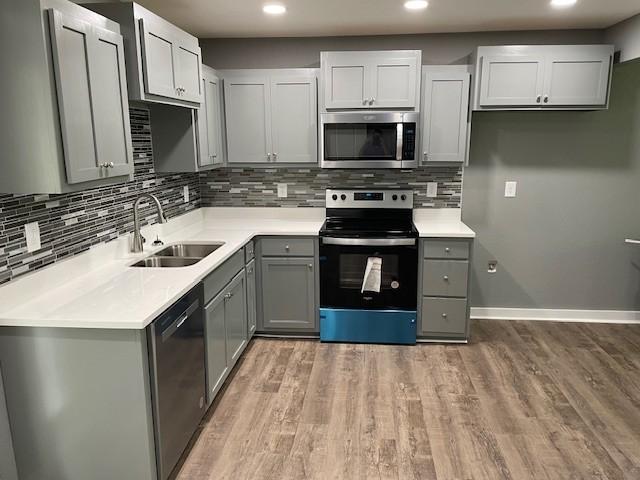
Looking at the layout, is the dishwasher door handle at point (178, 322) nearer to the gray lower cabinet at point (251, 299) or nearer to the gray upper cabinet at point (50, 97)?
the gray upper cabinet at point (50, 97)

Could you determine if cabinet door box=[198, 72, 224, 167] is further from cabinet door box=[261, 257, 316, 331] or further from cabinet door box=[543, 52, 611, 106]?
cabinet door box=[543, 52, 611, 106]

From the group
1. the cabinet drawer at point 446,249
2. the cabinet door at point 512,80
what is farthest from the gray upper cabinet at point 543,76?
the cabinet drawer at point 446,249

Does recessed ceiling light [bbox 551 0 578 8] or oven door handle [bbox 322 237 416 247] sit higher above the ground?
recessed ceiling light [bbox 551 0 578 8]

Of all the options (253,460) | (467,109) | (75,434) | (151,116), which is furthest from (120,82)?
(467,109)

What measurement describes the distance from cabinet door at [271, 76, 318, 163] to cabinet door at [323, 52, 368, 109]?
0.47 ft

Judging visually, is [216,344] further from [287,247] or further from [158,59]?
[158,59]

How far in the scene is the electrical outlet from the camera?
7.04 feet

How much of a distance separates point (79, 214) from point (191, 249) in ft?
2.90

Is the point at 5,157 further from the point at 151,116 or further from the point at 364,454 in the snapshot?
the point at 364,454

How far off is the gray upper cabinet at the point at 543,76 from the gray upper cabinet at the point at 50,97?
2.58 meters

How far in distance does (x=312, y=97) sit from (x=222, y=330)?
73.1 inches

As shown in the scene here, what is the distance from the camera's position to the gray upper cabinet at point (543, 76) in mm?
3434

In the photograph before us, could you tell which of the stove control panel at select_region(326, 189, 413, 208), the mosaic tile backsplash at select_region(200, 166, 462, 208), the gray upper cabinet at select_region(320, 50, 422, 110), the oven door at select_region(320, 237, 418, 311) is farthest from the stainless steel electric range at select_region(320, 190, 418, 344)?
the gray upper cabinet at select_region(320, 50, 422, 110)

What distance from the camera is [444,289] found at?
3576 millimetres
